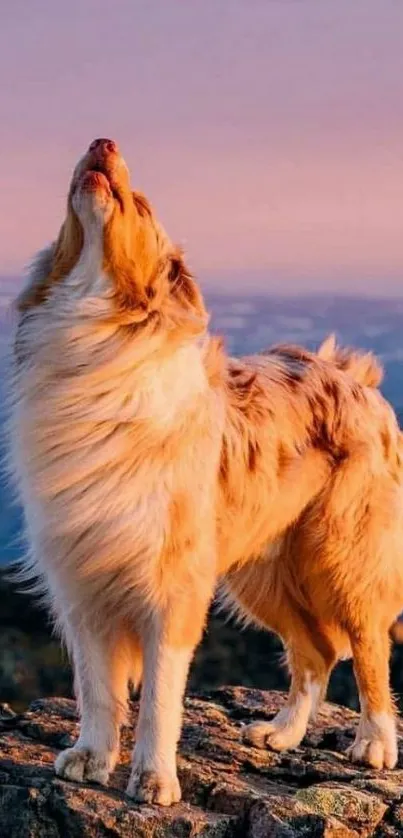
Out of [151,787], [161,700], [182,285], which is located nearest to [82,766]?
[151,787]

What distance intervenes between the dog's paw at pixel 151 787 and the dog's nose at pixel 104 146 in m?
3.13

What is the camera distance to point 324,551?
8344 mm

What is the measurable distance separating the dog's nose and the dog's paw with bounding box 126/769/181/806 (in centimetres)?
313

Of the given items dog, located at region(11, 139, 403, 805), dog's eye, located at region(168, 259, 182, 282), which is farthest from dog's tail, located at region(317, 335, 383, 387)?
dog's eye, located at region(168, 259, 182, 282)

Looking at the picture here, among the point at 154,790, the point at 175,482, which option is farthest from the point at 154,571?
the point at 154,790

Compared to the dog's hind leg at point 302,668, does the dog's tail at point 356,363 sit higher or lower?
higher

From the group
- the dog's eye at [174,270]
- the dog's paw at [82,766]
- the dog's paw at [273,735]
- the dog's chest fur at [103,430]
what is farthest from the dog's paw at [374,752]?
the dog's eye at [174,270]

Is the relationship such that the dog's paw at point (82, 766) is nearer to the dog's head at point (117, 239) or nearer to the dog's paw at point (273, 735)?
the dog's paw at point (273, 735)

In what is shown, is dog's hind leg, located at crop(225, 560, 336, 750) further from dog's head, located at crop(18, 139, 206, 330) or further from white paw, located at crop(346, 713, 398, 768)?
dog's head, located at crop(18, 139, 206, 330)

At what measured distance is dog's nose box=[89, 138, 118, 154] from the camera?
7.00m

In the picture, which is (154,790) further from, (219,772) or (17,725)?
(17,725)

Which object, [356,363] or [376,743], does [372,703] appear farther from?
[356,363]

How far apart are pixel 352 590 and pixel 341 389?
1208 mm

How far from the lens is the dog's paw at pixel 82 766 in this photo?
24.5ft
